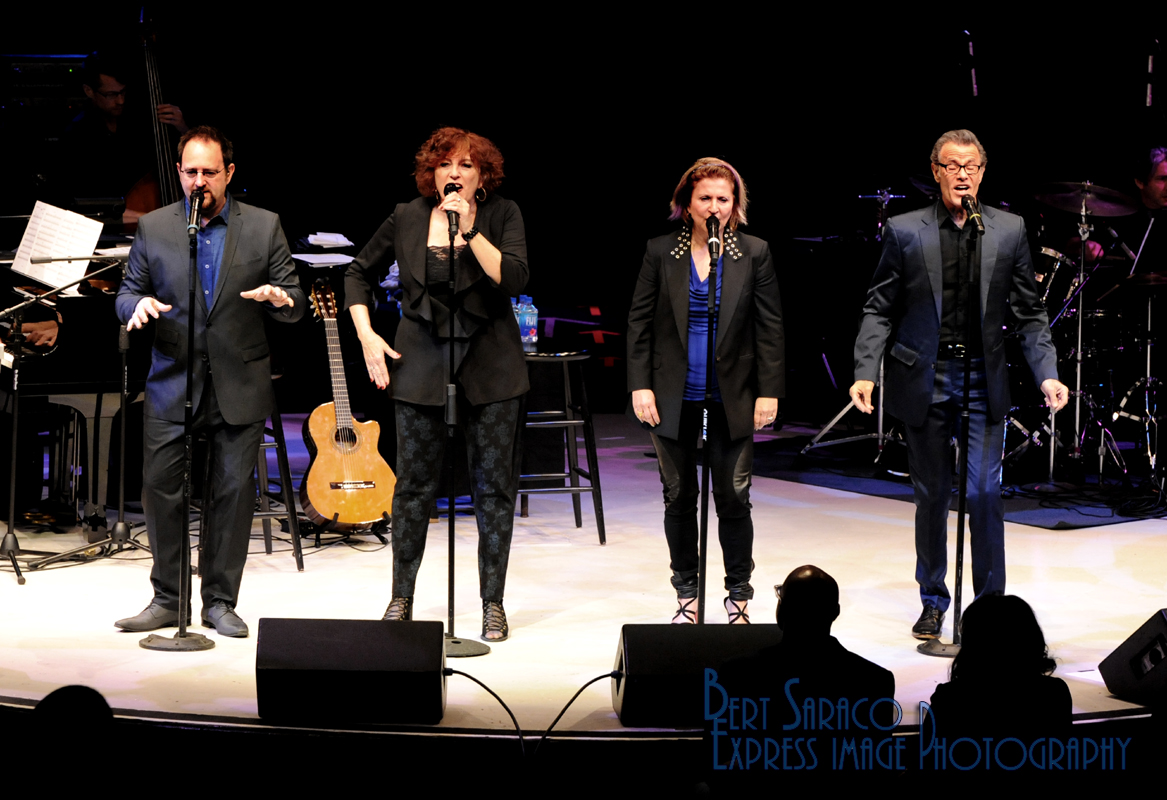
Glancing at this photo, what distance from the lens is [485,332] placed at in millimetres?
4141

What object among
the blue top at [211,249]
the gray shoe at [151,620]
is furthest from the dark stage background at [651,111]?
the gray shoe at [151,620]

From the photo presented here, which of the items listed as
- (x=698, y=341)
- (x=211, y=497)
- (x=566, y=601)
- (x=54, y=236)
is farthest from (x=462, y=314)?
(x=54, y=236)

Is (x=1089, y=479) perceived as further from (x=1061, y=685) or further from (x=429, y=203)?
(x=1061, y=685)

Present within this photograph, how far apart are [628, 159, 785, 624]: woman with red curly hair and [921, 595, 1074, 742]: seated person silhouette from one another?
6.72 ft

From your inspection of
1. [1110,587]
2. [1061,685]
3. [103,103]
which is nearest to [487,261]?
[1061,685]

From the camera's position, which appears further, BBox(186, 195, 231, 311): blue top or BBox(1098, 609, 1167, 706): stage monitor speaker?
BBox(186, 195, 231, 311): blue top

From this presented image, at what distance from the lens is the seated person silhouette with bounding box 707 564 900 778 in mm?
2104

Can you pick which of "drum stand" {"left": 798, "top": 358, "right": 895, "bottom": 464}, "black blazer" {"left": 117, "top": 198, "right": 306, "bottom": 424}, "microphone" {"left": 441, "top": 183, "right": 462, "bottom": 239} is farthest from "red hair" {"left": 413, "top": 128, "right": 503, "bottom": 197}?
"drum stand" {"left": 798, "top": 358, "right": 895, "bottom": 464}

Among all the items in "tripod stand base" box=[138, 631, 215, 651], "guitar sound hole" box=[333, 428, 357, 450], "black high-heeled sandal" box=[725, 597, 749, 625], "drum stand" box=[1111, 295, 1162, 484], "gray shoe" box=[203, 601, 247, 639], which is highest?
"drum stand" box=[1111, 295, 1162, 484]

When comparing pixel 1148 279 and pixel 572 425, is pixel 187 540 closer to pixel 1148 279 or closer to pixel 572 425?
pixel 572 425

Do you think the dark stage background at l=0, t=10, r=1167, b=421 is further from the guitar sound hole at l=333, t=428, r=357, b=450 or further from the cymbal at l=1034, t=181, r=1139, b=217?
the guitar sound hole at l=333, t=428, r=357, b=450

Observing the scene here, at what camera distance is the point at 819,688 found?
6.90ft

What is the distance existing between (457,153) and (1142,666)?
8.70 ft

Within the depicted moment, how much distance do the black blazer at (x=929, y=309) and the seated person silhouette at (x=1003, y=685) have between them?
7.03ft
